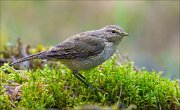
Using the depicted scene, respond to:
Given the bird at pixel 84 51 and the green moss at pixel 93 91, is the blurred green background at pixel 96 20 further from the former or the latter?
the green moss at pixel 93 91

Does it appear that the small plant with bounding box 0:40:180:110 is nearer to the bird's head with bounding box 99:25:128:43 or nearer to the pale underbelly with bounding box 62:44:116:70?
the pale underbelly with bounding box 62:44:116:70

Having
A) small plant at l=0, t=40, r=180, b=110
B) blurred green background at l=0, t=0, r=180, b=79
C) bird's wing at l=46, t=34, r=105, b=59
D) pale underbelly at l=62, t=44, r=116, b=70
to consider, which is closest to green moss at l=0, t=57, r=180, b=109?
small plant at l=0, t=40, r=180, b=110

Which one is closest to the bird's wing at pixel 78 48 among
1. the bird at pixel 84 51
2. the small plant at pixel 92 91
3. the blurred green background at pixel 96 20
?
the bird at pixel 84 51

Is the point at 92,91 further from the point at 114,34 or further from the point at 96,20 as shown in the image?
→ the point at 96,20

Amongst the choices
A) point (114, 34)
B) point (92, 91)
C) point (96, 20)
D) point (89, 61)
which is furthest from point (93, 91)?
point (96, 20)

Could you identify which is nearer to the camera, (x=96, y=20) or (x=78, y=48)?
(x=78, y=48)

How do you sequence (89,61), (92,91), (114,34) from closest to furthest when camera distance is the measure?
(92,91)
(89,61)
(114,34)
